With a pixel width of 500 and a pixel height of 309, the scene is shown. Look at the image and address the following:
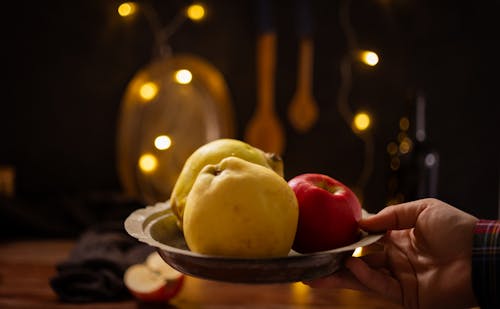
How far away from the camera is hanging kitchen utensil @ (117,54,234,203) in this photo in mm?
1519

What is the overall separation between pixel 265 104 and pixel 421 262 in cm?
82

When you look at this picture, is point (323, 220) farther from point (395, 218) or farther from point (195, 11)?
point (195, 11)

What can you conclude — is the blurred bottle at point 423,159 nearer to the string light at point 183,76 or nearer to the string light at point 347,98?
the string light at point 347,98

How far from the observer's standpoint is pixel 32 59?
1.54m

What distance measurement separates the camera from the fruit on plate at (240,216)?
54 cm

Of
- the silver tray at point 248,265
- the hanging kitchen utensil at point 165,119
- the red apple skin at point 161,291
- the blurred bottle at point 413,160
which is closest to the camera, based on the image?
the silver tray at point 248,265

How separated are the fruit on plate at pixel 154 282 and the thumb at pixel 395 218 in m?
0.44

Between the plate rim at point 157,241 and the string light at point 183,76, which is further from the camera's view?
the string light at point 183,76

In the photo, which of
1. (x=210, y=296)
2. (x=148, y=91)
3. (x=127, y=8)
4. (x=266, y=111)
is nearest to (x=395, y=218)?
(x=210, y=296)

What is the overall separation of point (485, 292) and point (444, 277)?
6 cm

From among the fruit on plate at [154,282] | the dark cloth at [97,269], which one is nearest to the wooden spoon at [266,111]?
the dark cloth at [97,269]

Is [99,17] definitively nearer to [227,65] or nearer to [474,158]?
[227,65]

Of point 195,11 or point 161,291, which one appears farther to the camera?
point 195,11

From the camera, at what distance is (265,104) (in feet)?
5.05
